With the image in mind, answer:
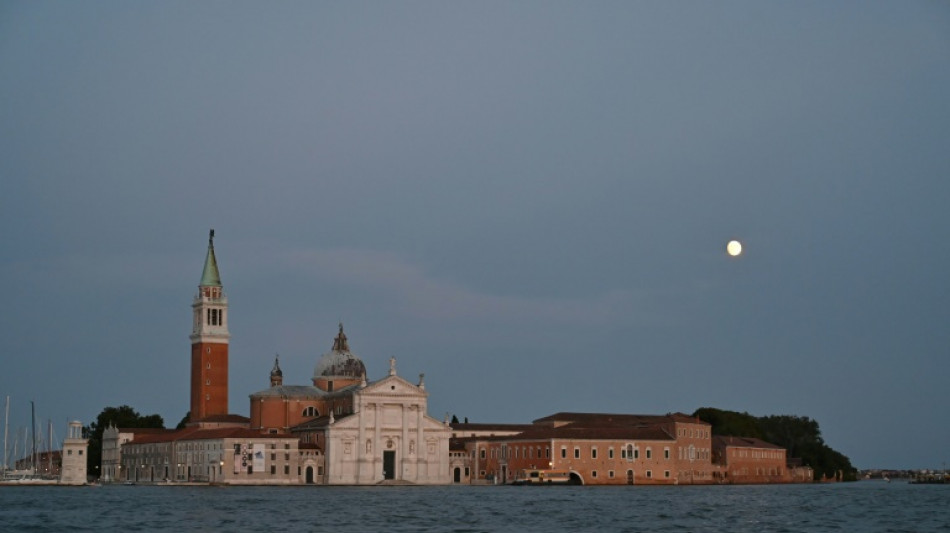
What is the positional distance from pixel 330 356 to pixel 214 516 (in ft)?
168

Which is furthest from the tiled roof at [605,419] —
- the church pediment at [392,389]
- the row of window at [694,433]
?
the church pediment at [392,389]

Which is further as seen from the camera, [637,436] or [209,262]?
[209,262]

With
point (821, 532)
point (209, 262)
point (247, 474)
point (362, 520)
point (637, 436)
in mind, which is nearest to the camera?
point (821, 532)

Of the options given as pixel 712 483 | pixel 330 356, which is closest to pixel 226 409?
pixel 330 356

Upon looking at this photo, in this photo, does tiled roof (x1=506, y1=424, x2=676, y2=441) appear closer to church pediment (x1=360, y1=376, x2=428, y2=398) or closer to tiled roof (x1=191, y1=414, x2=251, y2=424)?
church pediment (x1=360, y1=376, x2=428, y2=398)

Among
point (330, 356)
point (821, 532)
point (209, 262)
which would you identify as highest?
point (209, 262)

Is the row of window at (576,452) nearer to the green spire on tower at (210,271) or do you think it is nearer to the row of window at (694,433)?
the row of window at (694,433)

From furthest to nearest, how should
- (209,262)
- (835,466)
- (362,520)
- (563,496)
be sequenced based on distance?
(835,466), (209,262), (563,496), (362,520)

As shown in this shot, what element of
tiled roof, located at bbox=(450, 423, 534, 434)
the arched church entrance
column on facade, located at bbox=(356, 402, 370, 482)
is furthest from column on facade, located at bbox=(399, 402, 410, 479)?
tiled roof, located at bbox=(450, 423, 534, 434)

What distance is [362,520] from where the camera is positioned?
1842 inches

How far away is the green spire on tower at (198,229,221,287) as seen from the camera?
9850 cm

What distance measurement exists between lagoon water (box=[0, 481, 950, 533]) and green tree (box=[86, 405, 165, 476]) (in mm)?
37501

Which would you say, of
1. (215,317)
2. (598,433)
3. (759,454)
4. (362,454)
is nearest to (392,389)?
(362,454)

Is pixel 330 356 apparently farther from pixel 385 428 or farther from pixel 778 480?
pixel 778 480
